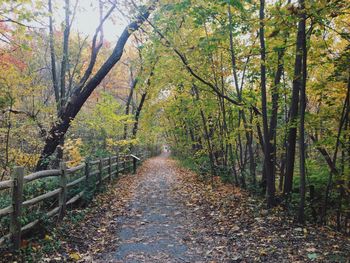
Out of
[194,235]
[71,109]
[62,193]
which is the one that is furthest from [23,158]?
[194,235]

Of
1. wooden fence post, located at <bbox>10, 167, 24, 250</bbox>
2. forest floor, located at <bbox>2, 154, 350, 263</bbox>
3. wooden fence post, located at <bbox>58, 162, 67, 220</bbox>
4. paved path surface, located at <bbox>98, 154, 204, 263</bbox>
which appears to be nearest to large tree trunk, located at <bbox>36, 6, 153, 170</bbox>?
forest floor, located at <bbox>2, 154, 350, 263</bbox>

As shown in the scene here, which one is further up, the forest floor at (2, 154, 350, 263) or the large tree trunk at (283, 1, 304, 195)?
the large tree trunk at (283, 1, 304, 195)

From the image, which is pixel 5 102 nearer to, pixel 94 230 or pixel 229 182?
pixel 94 230

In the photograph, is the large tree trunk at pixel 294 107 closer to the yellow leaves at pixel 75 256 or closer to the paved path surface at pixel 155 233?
the paved path surface at pixel 155 233

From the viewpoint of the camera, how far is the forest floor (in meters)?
5.16

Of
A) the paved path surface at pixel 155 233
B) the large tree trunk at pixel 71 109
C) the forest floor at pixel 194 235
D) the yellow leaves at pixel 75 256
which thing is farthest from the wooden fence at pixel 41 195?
the large tree trunk at pixel 71 109

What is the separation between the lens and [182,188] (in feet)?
42.4

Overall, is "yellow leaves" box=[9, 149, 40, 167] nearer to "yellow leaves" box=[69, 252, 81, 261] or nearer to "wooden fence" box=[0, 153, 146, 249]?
"wooden fence" box=[0, 153, 146, 249]

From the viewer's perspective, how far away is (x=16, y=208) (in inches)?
192

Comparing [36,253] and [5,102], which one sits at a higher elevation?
[5,102]

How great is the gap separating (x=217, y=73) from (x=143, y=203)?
4.73 metres

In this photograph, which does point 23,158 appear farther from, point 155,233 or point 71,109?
point 155,233

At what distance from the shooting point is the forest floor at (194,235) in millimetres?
5164

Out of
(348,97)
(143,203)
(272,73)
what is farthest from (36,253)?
(272,73)
